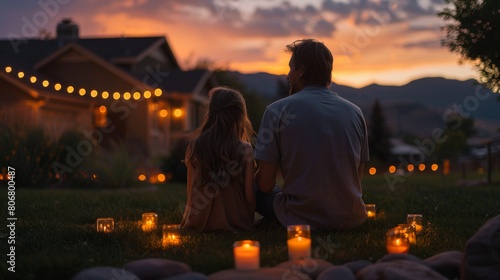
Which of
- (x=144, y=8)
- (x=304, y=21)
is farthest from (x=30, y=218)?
(x=144, y=8)

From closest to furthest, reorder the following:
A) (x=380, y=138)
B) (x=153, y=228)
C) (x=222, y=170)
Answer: (x=222, y=170) → (x=153, y=228) → (x=380, y=138)

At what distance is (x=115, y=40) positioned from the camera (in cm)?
2408

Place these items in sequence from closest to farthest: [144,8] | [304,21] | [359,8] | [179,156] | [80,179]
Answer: [304,21]
[359,8]
[80,179]
[179,156]
[144,8]

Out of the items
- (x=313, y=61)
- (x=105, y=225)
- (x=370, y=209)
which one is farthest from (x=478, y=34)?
(x=105, y=225)

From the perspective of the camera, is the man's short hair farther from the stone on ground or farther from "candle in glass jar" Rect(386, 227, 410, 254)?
the stone on ground

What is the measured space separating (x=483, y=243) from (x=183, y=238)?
2085mm

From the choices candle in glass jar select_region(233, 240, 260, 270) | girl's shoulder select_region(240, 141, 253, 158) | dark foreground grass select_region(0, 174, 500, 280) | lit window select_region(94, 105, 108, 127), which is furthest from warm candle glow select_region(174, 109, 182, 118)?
candle in glass jar select_region(233, 240, 260, 270)

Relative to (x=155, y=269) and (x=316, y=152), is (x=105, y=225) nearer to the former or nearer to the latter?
(x=155, y=269)

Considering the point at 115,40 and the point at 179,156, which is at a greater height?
the point at 115,40

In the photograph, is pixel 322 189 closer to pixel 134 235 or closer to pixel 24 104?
pixel 134 235

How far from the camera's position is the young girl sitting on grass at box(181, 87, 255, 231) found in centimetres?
409

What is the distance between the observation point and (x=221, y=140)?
4.11 meters

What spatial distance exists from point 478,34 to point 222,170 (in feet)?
19.4

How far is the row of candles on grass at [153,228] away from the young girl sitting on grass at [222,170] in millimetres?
350
